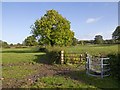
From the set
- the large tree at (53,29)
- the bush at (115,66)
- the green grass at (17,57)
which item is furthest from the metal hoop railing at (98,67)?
the large tree at (53,29)

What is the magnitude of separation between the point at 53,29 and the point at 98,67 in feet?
131

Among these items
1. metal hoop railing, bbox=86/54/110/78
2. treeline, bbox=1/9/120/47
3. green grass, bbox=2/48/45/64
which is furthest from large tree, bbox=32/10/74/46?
metal hoop railing, bbox=86/54/110/78

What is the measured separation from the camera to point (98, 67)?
14.1m

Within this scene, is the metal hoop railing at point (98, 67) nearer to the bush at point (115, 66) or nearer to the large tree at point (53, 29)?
the bush at point (115, 66)

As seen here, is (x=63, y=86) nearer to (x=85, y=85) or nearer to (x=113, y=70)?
(x=85, y=85)

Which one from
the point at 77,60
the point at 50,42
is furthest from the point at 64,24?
the point at 77,60

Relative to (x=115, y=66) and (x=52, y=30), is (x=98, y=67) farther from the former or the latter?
(x=52, y=30)

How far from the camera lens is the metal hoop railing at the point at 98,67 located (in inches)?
518

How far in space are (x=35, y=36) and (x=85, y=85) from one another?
45362mm

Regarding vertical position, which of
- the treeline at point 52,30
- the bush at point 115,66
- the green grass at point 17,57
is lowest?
the green grass at point 17,57

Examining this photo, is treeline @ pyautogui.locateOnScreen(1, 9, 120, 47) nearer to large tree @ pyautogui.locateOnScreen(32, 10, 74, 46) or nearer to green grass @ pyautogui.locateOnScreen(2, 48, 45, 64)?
large tree @ pyautogui.locateOnScreen(32, 10, 74, 46)

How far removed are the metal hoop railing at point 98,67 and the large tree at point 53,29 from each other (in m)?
36.8

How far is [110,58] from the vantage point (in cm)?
1360

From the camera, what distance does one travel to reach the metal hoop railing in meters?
13.1
